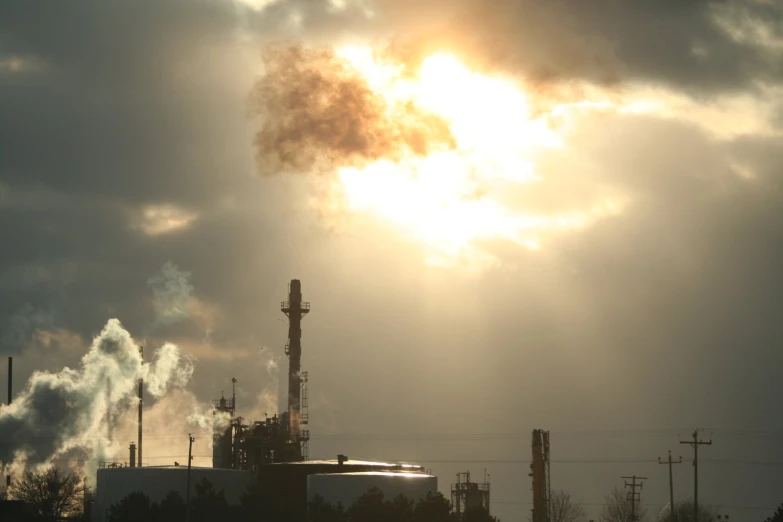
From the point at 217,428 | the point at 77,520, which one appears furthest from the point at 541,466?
the point at 77,520

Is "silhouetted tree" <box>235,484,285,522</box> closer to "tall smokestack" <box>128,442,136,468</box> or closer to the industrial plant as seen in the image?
the industrial plant

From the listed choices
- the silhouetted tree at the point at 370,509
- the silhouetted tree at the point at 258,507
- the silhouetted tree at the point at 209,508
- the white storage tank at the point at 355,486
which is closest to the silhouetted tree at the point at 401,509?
the silhouetted tree at the point at 370,509

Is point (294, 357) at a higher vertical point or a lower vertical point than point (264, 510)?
higher

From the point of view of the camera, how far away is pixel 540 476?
107 m

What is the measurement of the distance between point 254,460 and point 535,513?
28.0 metres

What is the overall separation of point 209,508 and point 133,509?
22.6 ft

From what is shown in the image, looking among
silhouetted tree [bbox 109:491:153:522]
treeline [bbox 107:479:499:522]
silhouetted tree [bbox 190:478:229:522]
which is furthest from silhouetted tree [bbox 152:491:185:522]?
silhouetted tree [bbox 190:478:229:522]

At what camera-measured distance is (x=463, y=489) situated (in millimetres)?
122500

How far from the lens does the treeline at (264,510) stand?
8675cm

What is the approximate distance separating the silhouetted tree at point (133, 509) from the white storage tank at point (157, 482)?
260cm

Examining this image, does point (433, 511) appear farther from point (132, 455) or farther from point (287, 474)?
point (132, 455)

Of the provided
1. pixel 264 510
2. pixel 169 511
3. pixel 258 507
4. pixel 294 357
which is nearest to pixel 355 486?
pixel 264 510

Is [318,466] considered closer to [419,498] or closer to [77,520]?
[419,498]

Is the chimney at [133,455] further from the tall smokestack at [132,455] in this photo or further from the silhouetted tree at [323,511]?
the silhouetted tree at [323,511]
